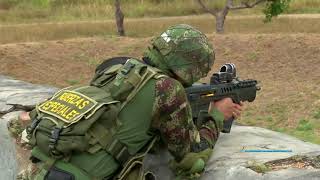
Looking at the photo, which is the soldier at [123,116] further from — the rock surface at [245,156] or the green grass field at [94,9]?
the green grass field at [94,9]

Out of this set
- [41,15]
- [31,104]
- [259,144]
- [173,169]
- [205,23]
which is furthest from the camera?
[41,15]

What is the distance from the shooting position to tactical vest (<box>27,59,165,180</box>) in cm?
239

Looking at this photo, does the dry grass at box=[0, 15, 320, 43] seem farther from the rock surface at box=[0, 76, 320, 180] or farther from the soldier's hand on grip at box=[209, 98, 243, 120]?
the soldier's hand on grip at box=[209, 98, 243, 120]

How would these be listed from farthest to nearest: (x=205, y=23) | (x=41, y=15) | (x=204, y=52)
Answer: (x=41, y=15)
(x=205, y=23)
(x=204, y=52)

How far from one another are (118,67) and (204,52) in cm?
37

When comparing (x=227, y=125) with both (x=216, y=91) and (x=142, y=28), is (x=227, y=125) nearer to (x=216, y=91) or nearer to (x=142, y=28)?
(x=216, y=91)

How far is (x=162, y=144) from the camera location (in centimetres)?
284

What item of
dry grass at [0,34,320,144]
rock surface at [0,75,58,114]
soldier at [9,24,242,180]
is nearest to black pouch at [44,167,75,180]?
soldier at [9,24,242,180]

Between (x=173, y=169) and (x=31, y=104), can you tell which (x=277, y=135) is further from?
(x=31, y=104)

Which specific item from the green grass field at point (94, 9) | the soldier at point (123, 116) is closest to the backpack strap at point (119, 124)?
the soldier at point (123, 116)

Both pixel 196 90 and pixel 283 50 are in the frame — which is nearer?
pixel 196 90

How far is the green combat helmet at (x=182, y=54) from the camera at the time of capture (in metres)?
2.55

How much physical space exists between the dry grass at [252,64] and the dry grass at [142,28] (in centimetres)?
993

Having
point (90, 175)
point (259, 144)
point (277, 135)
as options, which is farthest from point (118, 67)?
point (277, 135)
